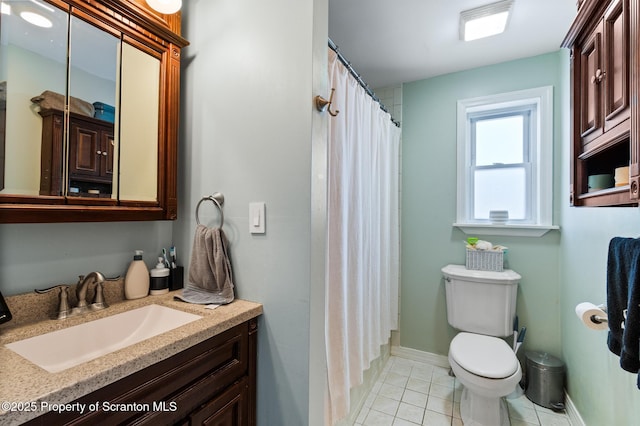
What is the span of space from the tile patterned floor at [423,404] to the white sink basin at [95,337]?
1.36m

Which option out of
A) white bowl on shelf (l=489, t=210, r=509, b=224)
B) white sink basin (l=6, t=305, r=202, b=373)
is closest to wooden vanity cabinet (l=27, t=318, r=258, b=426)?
white sink basin (l=6, t=305, r=202, b=373)

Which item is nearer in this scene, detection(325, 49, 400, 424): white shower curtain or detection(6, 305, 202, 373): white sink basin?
detection(6, 305, 202, 373): white sink basin

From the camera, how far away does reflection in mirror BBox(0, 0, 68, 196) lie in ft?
2.87

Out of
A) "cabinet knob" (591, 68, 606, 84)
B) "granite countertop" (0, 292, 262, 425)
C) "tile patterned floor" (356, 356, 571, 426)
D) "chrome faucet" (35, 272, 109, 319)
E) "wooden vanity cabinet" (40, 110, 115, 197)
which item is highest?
"cabinet knob" (591, 68, 606, 84)

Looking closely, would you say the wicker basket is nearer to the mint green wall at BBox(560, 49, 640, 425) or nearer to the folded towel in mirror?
the mint green wall at BBox(560, 49, 640, 425)

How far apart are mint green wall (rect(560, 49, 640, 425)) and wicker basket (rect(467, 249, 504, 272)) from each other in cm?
38

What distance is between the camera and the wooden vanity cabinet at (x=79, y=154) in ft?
3.10

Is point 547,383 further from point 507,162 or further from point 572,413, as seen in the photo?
point 507,162

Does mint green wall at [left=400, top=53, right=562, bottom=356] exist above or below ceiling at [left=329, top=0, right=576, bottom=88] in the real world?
below

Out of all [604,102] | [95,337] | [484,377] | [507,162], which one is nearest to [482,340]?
[484,377]

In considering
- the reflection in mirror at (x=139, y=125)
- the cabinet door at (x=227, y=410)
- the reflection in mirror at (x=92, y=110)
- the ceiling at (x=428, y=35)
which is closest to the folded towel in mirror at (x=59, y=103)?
the reflection in mirror at (x=92, y=110)

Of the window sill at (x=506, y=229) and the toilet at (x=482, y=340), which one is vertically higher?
the window sill at (x=506, y=229)

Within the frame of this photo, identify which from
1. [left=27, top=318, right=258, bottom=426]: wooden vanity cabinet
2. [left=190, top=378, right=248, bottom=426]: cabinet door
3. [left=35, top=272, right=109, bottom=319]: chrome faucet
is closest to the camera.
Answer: [left=27, top=318, right=258, bottom=426]: wooden vanity cabinet

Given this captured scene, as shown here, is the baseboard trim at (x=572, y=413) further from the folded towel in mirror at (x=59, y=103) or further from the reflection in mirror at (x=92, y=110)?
the folded towel in mirror at (x=59, y=103)
